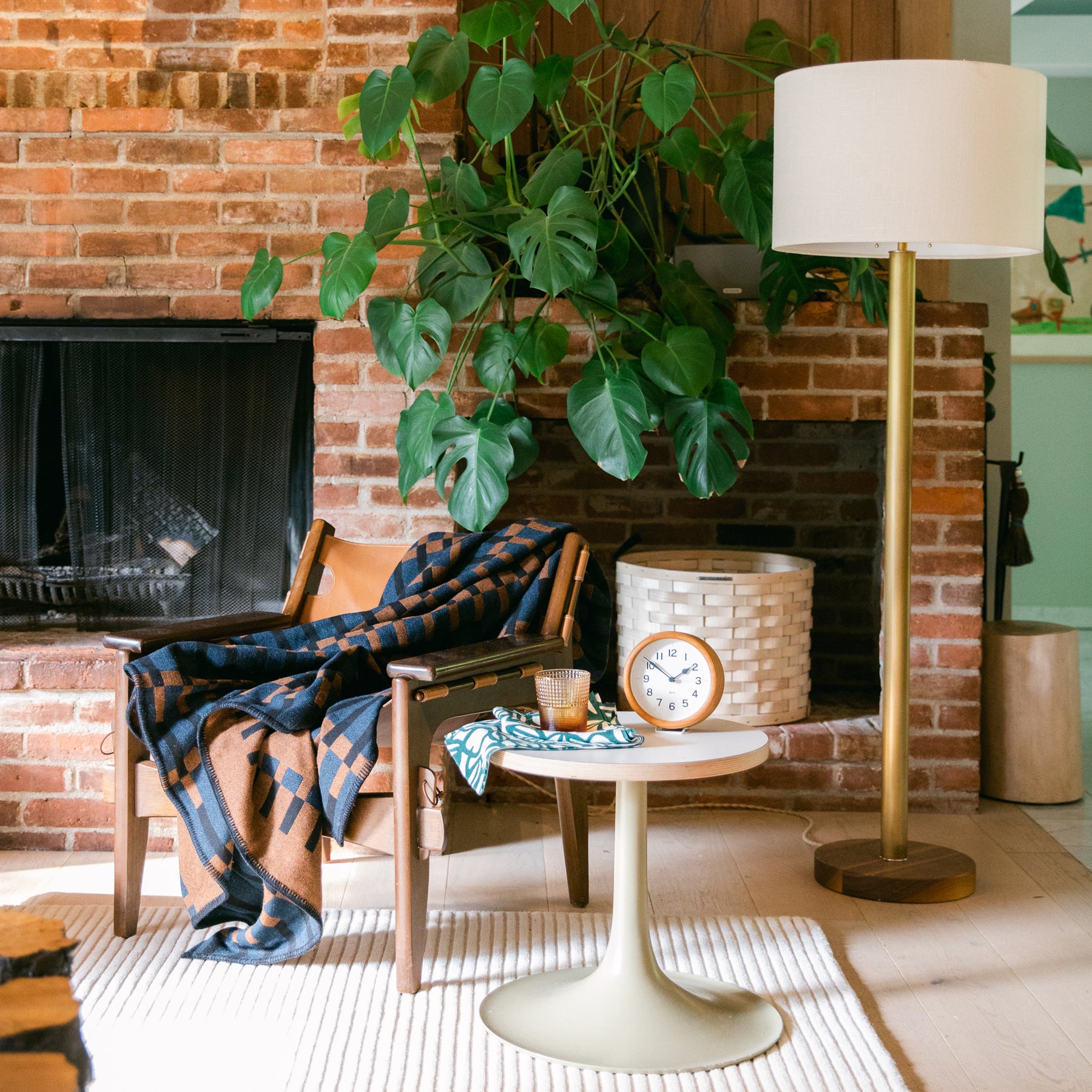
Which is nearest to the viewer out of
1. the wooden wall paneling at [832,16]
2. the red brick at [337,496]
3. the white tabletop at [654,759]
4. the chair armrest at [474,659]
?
the white tabletop at [654,759]

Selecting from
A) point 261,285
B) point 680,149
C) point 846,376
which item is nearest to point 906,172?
point 680,149

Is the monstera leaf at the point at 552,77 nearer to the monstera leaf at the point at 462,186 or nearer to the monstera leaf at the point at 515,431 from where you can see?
the monstera leaf at the point at 462,186

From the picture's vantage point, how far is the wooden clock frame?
5.96 feet

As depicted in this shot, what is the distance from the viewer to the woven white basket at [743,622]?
284 cm

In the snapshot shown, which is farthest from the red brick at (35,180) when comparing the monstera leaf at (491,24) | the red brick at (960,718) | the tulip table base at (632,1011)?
the red brick at (960,718)

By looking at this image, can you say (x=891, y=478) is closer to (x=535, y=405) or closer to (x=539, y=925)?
(x=535, y=405)

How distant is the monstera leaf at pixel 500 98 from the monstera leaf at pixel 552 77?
0.17 meters

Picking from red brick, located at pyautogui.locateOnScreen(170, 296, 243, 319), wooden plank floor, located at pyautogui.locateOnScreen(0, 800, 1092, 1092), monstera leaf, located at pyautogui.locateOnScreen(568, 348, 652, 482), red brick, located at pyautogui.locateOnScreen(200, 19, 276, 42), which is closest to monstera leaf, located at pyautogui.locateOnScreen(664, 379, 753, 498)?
monstera leaf, located at pyautogui.locateOnScreen(568, 348, 652, 482)

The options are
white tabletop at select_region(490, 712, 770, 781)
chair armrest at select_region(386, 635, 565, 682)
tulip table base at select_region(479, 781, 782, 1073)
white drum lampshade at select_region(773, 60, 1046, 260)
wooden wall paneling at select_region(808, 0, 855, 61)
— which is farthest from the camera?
wooden wall paneling at select_region(808, 0, 855, 61)

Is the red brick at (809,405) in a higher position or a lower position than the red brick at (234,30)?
lower

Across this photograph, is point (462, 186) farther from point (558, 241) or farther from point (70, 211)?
point (70, 211)

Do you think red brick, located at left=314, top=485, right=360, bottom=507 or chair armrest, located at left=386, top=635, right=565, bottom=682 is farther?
red brick, located at left=314, top=485, right=360, bottom=507

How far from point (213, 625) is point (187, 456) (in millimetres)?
710

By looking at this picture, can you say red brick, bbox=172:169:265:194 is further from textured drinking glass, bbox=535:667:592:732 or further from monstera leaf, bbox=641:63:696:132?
textured drinking glass, bbox=535:667:592:732
